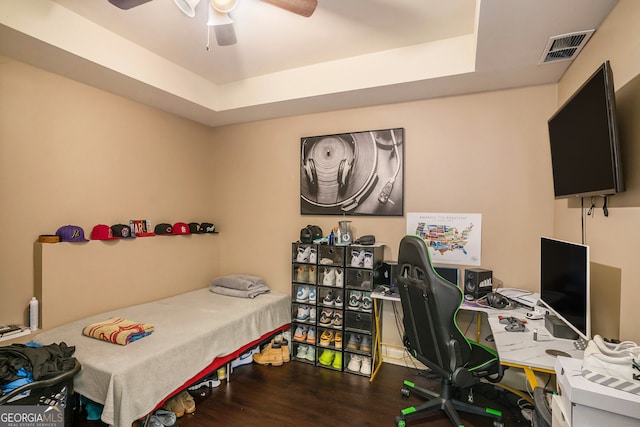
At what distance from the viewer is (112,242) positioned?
9.05 ft

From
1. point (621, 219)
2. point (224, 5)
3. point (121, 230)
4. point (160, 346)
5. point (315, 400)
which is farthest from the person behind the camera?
point (121, 230)

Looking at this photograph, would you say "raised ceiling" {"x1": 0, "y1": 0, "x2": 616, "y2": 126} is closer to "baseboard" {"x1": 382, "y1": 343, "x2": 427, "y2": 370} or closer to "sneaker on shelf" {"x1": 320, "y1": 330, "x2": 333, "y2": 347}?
"sneaker on shelf" {"x1": 320, "y1": 330, "x2": 333, "y2": 347}

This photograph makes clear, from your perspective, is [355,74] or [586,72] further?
[355,74]

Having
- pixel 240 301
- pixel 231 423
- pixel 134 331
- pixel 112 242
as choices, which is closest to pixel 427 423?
pixel 231 423

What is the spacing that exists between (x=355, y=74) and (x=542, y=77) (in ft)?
4.81

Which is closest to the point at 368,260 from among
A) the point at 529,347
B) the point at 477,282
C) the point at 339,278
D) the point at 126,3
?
the point at 339,278

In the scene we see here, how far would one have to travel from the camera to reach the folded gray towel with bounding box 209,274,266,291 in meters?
3.25

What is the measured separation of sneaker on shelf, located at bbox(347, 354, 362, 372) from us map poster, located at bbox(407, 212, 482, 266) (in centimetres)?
113

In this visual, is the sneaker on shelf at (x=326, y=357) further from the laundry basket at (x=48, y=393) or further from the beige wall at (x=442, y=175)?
the laundry basket at (x=48, y=393)

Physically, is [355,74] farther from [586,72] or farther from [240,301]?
[240,301]

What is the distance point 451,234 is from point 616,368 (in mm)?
1833

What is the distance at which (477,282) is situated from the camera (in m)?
2.52

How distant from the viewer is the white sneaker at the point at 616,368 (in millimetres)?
995

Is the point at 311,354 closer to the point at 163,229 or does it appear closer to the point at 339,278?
the point at 339,278
